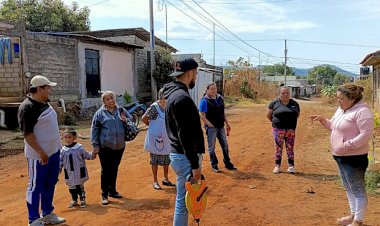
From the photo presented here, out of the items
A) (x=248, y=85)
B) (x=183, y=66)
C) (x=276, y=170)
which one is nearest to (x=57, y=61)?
(x=276, y=170)

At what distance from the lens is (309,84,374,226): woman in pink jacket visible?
454 centimetres

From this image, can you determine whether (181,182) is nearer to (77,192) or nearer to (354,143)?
(354,143)

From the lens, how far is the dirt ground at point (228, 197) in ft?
17.0

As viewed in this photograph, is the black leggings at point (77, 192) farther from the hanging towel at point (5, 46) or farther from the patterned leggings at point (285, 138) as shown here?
the hanging towel at point (5, 46)

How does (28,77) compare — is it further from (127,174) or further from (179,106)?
(179,106)

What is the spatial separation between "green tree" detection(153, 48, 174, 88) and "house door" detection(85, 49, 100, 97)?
4271 mm

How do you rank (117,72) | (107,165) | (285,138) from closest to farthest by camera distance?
(107,165) → (285,138) → (117,72)

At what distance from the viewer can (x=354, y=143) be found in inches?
178

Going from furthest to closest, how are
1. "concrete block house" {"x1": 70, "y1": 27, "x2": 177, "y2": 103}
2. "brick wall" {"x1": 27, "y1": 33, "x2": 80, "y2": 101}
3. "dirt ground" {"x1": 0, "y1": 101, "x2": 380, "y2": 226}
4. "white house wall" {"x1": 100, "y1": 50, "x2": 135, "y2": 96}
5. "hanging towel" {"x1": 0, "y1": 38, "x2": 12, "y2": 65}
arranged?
"concrete block house" {"x1": 70, "y1": 27, "x2": 177, "y2": 103}, "white house wall" {"x1": 100, "y1": 50, "x2": 135, "y2": 96}, "brick wall" {"x1": 27, "y1": 33, "x2": 80, "y2": 101}, "hanging towel" {"x1": 0, "y1": 38, "x2": 12, "y2": 65}, "dirt ground" {"x1": 0, "y1": 101, "x2": 380, "y2": 226}

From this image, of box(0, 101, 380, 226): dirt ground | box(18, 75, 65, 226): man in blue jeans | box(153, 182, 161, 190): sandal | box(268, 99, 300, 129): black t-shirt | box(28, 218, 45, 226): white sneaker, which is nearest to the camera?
box(18, 75, 65, 226): man in blue jeans

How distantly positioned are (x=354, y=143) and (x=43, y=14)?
3174 cm

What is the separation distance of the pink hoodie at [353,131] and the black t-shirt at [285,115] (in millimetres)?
2720

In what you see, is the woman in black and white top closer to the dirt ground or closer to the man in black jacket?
the dirt ground

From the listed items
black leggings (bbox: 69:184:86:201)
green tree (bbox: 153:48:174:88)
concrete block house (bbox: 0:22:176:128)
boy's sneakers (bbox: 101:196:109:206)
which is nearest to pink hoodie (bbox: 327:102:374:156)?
boy's sneakers (bbox: 101:196:109:206)
